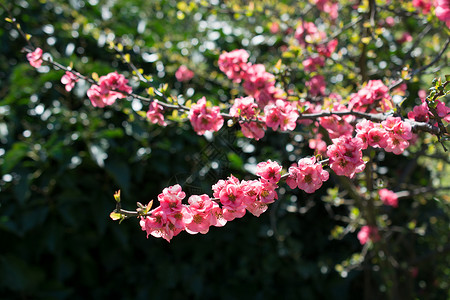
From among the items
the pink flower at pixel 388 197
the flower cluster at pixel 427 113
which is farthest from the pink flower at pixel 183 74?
the flower cluster at pixel 427 113

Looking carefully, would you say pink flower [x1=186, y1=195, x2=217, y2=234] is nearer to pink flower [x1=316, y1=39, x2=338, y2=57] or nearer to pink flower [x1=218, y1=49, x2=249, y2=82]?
pink flower [x1=218, y1=49, x2=249, y2=82]

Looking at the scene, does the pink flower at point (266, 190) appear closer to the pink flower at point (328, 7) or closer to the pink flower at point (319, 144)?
the pink flower at point (319, 144)

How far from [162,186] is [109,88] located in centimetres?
106

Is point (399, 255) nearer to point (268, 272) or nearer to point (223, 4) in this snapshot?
point (268, 272)

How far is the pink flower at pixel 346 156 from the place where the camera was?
93cm

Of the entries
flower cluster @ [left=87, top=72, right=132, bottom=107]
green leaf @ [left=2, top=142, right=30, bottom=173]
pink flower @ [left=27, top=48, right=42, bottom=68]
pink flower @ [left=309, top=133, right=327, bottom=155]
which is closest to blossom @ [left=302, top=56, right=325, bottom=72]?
pink flower @ [left=309, top=133, right=327, bottom=155]

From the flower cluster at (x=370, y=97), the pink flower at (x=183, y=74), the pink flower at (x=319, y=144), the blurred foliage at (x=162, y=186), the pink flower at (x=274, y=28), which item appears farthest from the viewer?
the pink flower at (x=274, y=28)

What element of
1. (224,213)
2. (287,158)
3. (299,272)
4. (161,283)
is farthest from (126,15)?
(224,213)

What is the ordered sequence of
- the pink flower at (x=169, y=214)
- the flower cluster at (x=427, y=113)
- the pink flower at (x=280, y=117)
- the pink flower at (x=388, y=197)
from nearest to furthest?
the pink flower at (x=169, y=214) → the flower cluster at (x=427, y=113) → the pink flower at (x=280, y=117) → the pink flower at (x=388, y=197)

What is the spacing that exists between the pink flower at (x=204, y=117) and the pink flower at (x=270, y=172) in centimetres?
33

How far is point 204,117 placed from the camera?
1.22 metres

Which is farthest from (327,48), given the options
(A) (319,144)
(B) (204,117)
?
(B) (204,117)

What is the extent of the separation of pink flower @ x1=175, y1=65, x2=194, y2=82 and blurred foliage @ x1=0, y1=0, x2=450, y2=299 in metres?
0.09

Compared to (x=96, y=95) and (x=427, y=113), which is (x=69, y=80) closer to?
(x=96, y=95)
